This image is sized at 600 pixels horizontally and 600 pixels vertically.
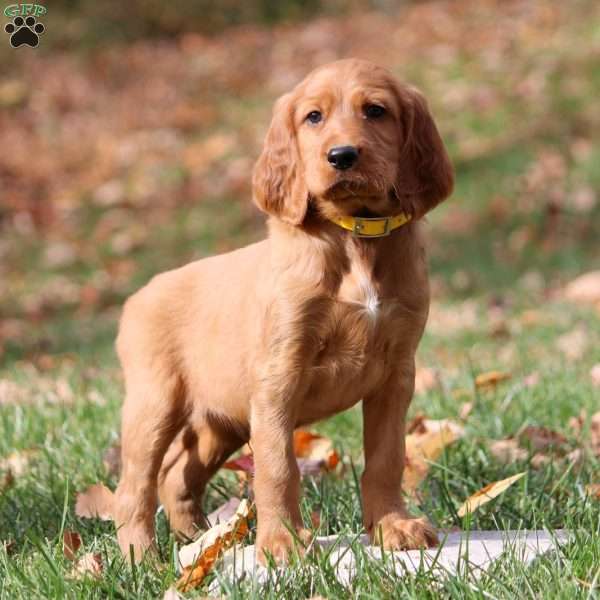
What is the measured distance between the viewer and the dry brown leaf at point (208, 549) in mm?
2675

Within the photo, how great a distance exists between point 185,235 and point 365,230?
8896mm

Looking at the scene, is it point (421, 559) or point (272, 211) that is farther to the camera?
point (272, 211)

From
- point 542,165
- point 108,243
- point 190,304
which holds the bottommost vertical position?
point 108,243

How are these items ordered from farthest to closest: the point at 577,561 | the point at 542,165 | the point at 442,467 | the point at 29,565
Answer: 1. the point at 542,165
2. the point at 442,467
3. the point at 29,565
4. the point at 577,561

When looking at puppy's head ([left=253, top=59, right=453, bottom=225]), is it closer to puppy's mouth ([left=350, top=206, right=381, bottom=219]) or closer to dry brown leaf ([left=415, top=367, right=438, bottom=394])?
puppy's mouth ([left=350, top=206, right=381, bottom=219])

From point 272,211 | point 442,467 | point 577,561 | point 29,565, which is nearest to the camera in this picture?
point 577,561

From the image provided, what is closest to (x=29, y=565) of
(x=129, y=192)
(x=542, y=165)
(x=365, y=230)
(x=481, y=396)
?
(x=365, y=230)

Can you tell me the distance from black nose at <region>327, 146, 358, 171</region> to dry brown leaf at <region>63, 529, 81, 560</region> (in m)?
1.28

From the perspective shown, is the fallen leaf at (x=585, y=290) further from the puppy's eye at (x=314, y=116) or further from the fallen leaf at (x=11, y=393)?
the puppy's eye at (x=314, y=116)

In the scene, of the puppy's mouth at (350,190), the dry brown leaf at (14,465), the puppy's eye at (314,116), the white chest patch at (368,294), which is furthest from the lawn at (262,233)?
the puppy's eye at (314,116)

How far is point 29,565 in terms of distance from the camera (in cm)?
284

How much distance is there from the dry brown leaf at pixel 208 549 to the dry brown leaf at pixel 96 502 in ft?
2.04

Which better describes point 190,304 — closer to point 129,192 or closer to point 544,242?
point 544,242

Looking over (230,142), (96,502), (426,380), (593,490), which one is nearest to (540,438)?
(593,490)
